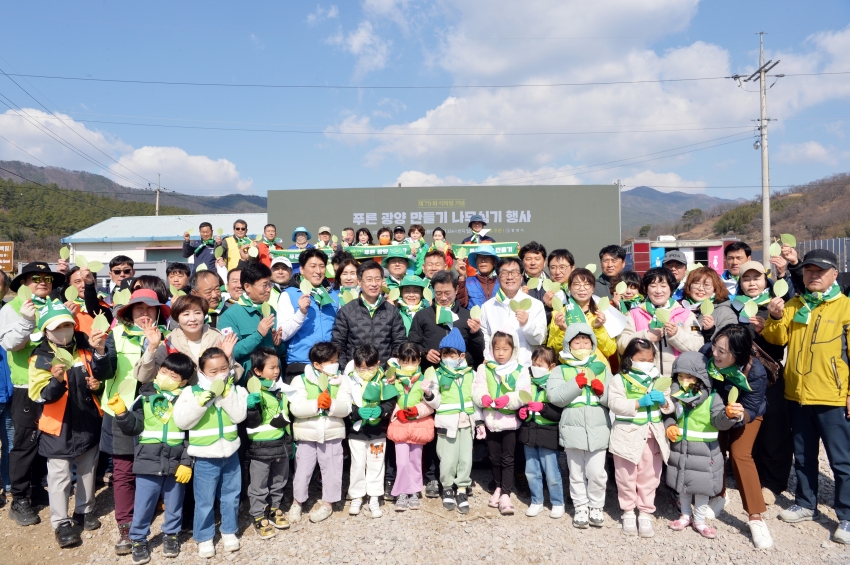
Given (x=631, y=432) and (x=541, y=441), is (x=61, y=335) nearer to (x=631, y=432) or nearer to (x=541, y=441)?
(x=541, y=441)

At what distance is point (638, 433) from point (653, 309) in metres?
1.18

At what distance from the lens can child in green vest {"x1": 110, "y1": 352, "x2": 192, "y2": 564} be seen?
385cm

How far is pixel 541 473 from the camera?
454 cm

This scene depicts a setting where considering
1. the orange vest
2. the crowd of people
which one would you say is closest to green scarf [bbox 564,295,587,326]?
the crowd of people

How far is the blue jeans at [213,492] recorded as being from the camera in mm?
3963

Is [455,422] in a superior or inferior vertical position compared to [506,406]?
inferior

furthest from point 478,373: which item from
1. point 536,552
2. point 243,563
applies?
point 243,563

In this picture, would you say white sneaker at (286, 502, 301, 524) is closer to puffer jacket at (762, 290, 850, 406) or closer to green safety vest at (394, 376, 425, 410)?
green safety vest at (394, 376, 425, 410)

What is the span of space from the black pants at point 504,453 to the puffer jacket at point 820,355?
2.29 meters

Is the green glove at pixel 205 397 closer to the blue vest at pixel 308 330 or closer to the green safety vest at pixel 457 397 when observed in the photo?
the blue vest at pixel 308 330

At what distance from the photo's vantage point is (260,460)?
426 centimetres

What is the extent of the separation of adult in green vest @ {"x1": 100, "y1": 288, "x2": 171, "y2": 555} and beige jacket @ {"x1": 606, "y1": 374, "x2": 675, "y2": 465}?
362cm

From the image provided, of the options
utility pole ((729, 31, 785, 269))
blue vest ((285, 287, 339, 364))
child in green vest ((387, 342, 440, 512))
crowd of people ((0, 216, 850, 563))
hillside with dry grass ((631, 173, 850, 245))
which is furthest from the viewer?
hillside with dry grass ((631, 173, 850, 245))

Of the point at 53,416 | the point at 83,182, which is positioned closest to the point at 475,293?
the point at 53,416
